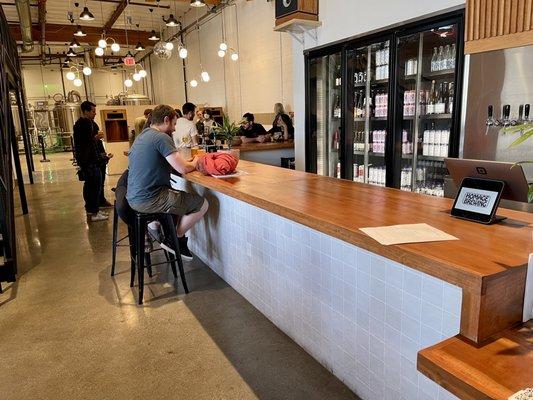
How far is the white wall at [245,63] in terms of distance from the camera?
26.1 ft

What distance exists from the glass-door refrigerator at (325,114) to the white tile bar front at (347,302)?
2345 millimetres

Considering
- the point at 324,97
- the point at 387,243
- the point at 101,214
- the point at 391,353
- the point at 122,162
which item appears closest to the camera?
the point at 387,243

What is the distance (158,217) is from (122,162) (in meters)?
7.97

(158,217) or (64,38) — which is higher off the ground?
(64,38)

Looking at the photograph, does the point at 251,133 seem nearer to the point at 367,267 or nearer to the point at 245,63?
the point at 245,63

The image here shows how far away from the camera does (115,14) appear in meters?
11.2

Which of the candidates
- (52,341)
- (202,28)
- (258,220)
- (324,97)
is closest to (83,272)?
(52,341)

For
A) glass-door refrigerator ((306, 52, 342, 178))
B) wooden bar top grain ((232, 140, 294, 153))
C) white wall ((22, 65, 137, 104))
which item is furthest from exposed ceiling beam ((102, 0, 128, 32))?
glass-door refrigerator ((306, 52, 342, 178))

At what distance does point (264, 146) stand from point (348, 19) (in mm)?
2297

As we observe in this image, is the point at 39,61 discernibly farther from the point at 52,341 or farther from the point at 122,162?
the point at 52,341

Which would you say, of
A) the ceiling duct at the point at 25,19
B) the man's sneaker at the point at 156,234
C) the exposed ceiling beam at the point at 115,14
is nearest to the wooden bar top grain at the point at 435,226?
the man's sneaker at the point at 156,234

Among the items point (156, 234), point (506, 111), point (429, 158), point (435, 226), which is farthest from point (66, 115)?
point (435, 226)

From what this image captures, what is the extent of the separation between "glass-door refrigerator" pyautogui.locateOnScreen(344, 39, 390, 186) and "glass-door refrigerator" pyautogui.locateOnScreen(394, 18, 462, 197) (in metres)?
0.18

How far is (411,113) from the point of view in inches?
152
